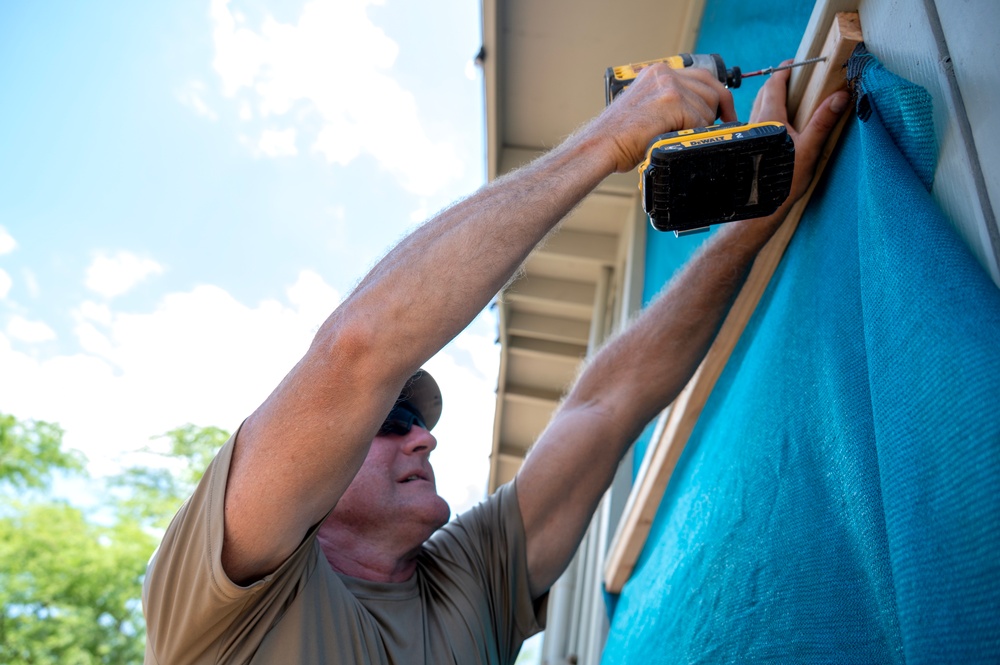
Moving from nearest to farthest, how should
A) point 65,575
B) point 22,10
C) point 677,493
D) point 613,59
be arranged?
1. point 677,493
2. point 613,59
3. point 65,575
4. point 22,10

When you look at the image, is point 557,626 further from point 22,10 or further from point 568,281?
point 22,10

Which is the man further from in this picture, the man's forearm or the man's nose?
the man's nose

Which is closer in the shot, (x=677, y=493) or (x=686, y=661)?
(x=686, y=661)

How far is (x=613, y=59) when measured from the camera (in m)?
3.82

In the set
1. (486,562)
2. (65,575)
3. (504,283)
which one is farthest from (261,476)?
(65,575)

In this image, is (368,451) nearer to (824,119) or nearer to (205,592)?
(205,592)

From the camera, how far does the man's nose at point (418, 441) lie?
205 centimetres

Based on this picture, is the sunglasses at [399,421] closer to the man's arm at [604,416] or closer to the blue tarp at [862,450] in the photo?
the man's arm at [604,416]

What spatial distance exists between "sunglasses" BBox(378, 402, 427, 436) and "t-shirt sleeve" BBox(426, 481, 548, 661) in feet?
1.01

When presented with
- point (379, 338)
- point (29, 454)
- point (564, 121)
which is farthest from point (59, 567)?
point (379, 338)

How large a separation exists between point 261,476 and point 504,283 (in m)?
0.55

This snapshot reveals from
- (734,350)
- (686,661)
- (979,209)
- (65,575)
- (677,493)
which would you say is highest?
(65,575)

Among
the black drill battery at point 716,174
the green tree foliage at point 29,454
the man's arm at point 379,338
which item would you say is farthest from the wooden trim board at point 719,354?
the green tree foliage at point 29,454

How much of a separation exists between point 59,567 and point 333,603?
14.4 metres
